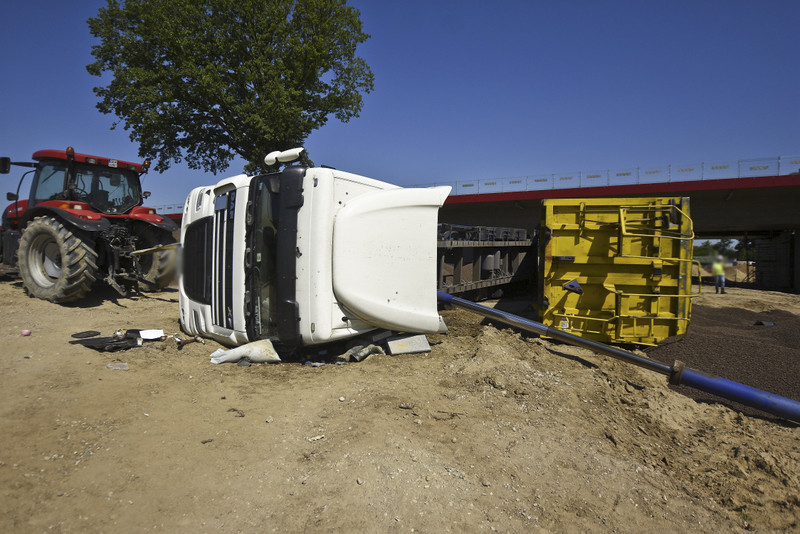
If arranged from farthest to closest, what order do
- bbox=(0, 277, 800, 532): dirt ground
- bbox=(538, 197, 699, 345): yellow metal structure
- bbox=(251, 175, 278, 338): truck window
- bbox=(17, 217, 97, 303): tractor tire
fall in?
bbox=(17, 217, 97, 303): tractor tire → bbox=(538, 197, 699, 345): yellow metal structure → bbox=(251, 175, 278, 338): truck window → bbox=(0, 277, 800, 532): dirt ground

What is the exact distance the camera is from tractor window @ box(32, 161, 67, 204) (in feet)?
26.5

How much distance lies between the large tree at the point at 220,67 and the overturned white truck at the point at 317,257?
1220cm

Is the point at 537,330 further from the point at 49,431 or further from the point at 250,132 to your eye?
the point at 250,132

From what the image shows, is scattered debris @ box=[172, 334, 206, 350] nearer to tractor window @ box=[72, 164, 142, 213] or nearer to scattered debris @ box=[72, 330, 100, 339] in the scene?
scattered debris @ box=[72, 330, 100, 339]

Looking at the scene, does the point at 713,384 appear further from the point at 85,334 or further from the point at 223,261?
the point at 85,334

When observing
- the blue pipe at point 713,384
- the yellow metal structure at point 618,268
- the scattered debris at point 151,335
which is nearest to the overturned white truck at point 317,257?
the scattered debris at point 151,335

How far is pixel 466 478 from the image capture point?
252cm

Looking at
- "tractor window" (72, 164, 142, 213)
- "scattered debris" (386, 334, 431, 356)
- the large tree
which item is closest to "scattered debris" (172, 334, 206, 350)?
"scattered debris" (386, 334, 431, 356)

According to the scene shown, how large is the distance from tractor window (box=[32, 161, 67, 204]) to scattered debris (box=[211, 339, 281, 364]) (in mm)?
6214

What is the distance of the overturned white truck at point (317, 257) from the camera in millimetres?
4148

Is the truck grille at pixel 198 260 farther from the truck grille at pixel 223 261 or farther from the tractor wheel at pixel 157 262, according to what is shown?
the tractor wheel at pixel 157 262

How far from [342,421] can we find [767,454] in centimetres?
301

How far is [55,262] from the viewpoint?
784 cm

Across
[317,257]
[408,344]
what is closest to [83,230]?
[317,257]
